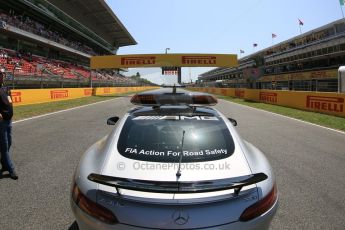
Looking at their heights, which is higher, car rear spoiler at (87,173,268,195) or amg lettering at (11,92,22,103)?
amg lettering at (11,92,22,103)

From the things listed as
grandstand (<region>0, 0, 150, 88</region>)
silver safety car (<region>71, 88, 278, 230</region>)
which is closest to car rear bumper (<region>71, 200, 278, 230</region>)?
silver safety car (<region>71, 88, 278, 230</region>)

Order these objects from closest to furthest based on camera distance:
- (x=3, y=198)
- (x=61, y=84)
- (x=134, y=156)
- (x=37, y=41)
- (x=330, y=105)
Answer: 1. (x=134, y=156)
2. (x=3, y=198)
3. (x=330, y=105)
4. (x=61, y=84)
5. (x=37, y=41)

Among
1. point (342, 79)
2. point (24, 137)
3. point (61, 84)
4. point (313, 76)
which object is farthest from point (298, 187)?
point (313, 76)

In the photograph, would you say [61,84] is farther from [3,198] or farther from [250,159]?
[250,159]

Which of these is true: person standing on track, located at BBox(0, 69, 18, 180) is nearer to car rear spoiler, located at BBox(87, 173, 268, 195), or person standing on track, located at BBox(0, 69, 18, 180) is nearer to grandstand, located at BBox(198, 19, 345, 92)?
car rear spoiler, located at BBox(87, 173, 268, 195)

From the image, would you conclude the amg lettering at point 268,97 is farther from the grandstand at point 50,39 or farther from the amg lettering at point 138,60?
the amg lettering at point 138,60

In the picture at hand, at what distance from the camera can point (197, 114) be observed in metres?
3.65

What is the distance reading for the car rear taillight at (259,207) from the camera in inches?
95.0

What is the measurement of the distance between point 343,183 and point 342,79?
53.8 ft

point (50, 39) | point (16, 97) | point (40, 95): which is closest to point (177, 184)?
point (16, 97)

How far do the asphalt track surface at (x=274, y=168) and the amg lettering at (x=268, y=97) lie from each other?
15.5 metres

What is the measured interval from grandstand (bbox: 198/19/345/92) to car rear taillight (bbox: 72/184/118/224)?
30.0 m

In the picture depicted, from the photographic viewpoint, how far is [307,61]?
53.8 metres

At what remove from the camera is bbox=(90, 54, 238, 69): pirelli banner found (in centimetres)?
4494
